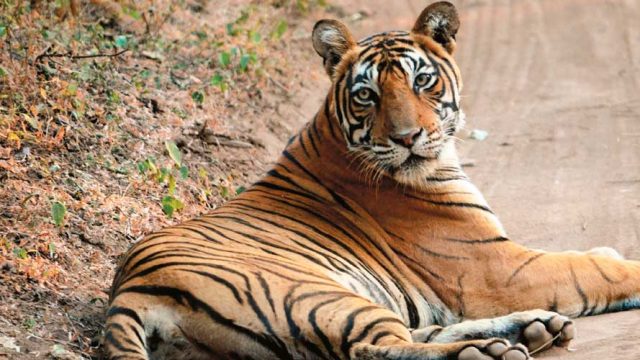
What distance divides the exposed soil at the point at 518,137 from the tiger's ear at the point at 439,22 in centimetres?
158

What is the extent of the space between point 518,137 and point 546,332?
4.38m

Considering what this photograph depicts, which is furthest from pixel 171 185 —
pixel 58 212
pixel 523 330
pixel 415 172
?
pixel 523 330

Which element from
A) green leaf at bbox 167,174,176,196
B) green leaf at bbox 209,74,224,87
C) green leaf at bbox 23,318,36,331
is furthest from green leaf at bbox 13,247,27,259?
green leaf at bbox 209,74,224,87

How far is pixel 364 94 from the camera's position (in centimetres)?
549

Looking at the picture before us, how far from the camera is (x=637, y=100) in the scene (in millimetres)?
9352

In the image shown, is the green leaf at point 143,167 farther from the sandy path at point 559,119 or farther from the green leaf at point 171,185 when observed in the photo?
the sandy path at point 559,119

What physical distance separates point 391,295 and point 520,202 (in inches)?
99.4

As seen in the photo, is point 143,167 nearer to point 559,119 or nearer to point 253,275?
point 253,275

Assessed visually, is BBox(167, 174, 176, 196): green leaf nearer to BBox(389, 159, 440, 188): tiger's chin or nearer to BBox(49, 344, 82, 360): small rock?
BBox(389, 159, 440, 188): tiger's chin

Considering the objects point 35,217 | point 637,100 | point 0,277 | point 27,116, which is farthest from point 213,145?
point 637,100

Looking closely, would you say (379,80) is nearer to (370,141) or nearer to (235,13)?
(370,141)

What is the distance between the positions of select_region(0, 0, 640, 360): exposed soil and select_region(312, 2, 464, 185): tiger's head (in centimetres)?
108

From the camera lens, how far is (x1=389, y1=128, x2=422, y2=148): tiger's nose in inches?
208

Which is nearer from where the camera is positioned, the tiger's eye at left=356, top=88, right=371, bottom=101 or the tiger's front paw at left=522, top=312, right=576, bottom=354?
the tiger's front paw at left=522, top=312, right=576, bottom=354
